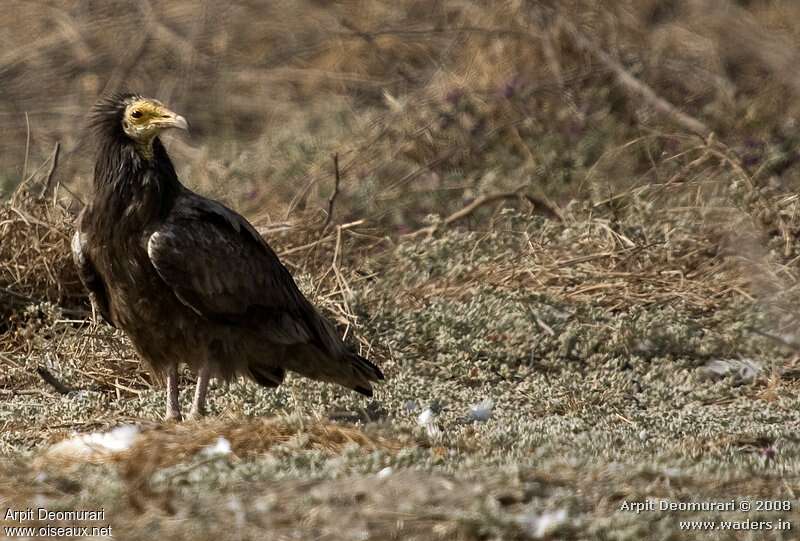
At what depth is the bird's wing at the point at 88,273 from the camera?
19.6 feet

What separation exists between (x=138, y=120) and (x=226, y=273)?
0.78 metres

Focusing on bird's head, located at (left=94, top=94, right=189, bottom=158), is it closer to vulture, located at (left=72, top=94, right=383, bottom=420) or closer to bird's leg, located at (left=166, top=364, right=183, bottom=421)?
vulture, located at (left=72, top=94, right=383, bottom=420)

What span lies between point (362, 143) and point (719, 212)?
3.10m

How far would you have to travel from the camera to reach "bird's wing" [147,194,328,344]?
580cm

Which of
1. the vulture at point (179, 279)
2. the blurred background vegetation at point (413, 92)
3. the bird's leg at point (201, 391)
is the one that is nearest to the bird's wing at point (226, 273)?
the vulture at point (179, 279)

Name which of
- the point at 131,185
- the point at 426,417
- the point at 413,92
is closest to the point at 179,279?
the point at 131,185

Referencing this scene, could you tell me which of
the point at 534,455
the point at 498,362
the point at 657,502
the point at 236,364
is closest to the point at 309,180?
the point at 498,362

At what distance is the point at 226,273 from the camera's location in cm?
599

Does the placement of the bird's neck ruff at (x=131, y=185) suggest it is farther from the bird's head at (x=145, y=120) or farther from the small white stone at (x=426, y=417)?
the small white stone at (x=426, y=417)

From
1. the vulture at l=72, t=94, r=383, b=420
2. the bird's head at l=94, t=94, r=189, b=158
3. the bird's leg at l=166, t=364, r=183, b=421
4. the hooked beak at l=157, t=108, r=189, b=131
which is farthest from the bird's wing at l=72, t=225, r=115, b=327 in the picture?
the hooked beak at l=157, t=108, r=189, b=131

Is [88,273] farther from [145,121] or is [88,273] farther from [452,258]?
[452,258]

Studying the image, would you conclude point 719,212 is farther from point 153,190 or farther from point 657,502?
point 657,502

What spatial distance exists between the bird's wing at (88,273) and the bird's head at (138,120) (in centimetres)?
47

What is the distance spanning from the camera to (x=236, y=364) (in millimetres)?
6094
